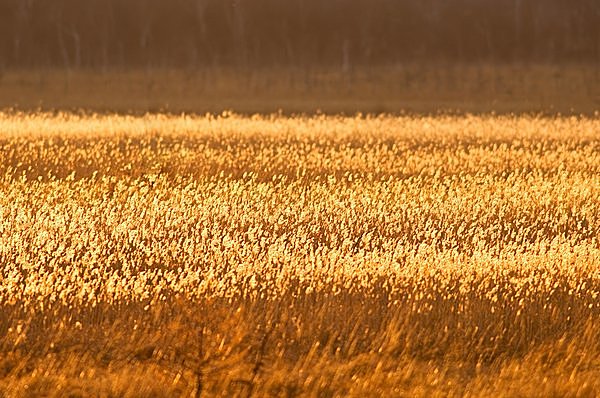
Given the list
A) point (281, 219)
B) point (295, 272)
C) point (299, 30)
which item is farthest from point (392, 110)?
point (299, 30)

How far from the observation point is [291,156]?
2162 centimetres

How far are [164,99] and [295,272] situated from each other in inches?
1364

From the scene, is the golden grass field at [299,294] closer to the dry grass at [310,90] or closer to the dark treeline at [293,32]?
the dry grass at [310,90]

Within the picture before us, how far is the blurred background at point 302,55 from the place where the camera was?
149ft

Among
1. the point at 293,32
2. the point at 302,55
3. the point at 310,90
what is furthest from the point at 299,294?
the point at 293,32

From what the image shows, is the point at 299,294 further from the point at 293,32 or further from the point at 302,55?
the point at 293,32

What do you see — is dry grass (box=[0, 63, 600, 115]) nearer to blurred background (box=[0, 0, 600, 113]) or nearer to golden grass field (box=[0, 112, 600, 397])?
blurred background (box=[0, 0, 600, 113])

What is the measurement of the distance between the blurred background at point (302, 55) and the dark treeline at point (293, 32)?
152 mm

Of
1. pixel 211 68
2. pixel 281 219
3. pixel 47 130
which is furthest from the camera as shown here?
pixel 211 68

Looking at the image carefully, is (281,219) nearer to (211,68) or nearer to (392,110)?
(392,110)

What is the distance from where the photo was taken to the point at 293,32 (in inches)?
3440

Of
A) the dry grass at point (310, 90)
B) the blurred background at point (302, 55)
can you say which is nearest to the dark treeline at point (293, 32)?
the blurred background at point (302, 55)

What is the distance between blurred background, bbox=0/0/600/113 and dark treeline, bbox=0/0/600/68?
0.50 ft

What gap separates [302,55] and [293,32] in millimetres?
10323
